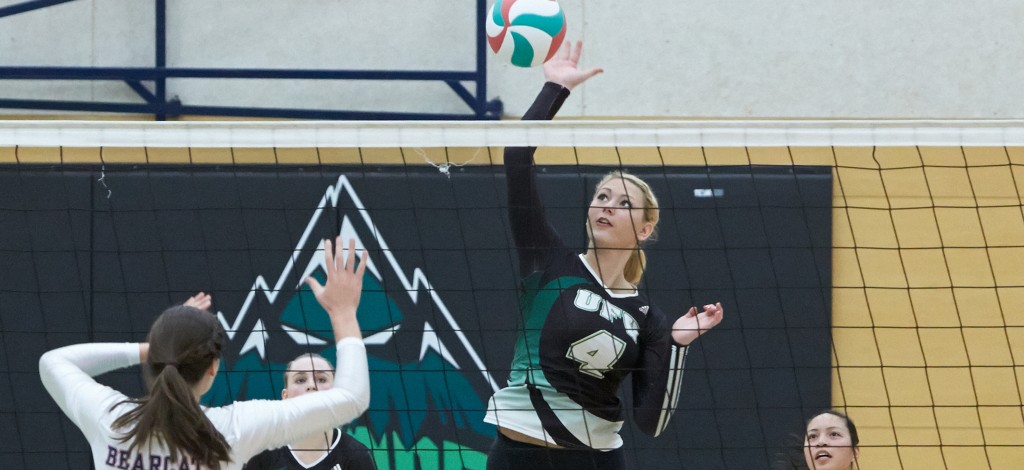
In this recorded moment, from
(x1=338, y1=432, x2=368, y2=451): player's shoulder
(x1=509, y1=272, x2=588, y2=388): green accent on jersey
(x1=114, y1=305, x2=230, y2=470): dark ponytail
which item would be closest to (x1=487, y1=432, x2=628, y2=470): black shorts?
(x1=509, y1=272, x2=588, y2=388): green accent on jersey

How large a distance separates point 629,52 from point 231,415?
15.0 feet

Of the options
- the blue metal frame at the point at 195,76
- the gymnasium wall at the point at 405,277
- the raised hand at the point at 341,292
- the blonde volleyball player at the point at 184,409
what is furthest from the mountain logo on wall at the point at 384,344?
the blonde volleyball player at the point at 184,409

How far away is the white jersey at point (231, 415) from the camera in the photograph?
239 cm

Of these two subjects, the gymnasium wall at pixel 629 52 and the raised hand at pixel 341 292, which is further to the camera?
the gymnasium wall at pixel 629 52

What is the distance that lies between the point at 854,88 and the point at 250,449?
4948mm

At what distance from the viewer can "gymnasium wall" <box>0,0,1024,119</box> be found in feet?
21.7

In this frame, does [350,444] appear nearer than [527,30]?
Yes

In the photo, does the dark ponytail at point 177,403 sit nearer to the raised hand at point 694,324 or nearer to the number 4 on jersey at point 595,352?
the number 4 on jersey at point 595,352

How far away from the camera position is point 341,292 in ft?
8.54

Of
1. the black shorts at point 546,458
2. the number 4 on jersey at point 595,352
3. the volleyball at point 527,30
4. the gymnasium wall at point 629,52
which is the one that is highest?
the gymnasium wall at point 629,52

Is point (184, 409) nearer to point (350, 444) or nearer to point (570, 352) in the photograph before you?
point (570, 352)

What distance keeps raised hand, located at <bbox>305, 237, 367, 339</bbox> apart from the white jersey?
0.06m

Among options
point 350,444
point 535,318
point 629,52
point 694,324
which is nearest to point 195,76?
point 629,52

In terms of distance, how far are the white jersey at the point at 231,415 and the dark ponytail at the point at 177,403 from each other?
3 cm
